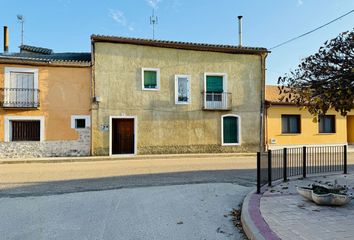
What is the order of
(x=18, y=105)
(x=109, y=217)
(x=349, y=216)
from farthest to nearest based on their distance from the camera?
(x=18, y=105) < (x=109, y=217) < (x=349, y=216)

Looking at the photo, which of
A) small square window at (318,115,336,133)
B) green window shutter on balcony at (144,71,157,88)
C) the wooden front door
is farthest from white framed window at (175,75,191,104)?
small square window at (318,115,336,133)

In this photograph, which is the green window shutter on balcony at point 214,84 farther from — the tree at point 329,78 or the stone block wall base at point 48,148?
the tree at point 329,78

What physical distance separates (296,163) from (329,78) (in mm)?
5843

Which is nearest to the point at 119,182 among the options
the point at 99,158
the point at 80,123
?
the point at 99,158

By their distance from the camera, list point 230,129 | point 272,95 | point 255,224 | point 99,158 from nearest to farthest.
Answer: point 255,224 < point 99,158 < point 230,129 < point 272,95

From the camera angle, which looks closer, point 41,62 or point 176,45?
point 41,62

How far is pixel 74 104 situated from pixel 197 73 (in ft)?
26.3

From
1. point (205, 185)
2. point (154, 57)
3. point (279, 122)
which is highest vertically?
point (154, 57)

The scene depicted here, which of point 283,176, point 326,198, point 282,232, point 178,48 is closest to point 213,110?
point 178,48

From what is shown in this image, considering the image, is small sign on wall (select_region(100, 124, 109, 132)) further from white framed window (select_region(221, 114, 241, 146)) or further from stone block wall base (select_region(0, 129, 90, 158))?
white framed window (select_region(221, 114, 241, 146))

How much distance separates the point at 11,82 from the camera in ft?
54.9

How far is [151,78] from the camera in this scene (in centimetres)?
1845

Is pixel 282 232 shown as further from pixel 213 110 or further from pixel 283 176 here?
pixel 213 110

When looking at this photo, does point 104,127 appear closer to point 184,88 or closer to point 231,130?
point 184,88
